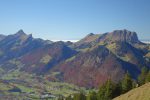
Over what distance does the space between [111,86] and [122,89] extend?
730 centimetres

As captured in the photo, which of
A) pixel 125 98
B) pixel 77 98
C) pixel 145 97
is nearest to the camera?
pixel 145 97

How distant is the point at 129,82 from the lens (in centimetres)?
13112

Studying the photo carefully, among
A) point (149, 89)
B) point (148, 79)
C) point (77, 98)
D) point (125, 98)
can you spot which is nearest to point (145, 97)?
point (149, 89)

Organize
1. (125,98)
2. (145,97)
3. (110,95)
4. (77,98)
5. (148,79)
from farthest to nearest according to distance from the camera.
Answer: (77,98)
(148,79)
(110,95)
(125,98)
(145,97)

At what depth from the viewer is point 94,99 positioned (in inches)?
5561

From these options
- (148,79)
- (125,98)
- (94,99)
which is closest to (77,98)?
(94,99)

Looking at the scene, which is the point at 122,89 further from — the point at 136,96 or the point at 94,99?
the point at 136,96

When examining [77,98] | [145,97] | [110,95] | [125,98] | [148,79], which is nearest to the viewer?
[145,97]

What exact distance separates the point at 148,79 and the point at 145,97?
45.8m

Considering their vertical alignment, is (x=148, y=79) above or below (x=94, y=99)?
above

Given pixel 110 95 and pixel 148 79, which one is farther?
pixel 148 79

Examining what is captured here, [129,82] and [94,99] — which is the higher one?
[129,82]

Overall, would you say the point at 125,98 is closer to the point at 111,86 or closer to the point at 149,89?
the point at 149,89

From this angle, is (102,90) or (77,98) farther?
(77,98)
